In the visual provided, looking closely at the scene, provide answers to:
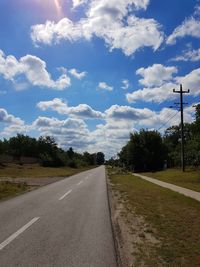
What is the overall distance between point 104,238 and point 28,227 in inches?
92.8

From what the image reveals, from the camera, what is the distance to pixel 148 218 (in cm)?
1281

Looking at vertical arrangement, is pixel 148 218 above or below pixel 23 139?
below

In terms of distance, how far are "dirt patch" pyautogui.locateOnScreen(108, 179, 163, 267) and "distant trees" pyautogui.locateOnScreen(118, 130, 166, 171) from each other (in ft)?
226

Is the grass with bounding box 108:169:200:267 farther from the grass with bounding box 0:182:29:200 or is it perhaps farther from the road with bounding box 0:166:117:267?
the grass with bounding box 0:182:29:200

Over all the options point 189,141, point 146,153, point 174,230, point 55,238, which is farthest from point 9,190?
point 146,153

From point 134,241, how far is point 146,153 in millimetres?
73896

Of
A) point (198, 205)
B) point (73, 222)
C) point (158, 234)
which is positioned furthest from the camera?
point (198, 205)

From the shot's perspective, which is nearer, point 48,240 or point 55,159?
point 48,240

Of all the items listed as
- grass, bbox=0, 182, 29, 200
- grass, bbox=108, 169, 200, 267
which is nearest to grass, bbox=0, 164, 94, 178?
grass, bbox=0, 182, 29, 200

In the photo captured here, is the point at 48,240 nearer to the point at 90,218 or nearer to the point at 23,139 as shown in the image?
the point at 90,218

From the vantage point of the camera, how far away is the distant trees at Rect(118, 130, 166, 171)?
82812 mm

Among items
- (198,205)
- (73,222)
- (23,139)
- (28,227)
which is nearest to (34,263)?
(28,227)

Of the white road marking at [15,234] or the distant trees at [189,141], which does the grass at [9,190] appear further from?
the distant trees at [189,141]

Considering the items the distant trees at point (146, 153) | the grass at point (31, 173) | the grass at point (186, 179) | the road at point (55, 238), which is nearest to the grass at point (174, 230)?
the road at point (55, 238)
